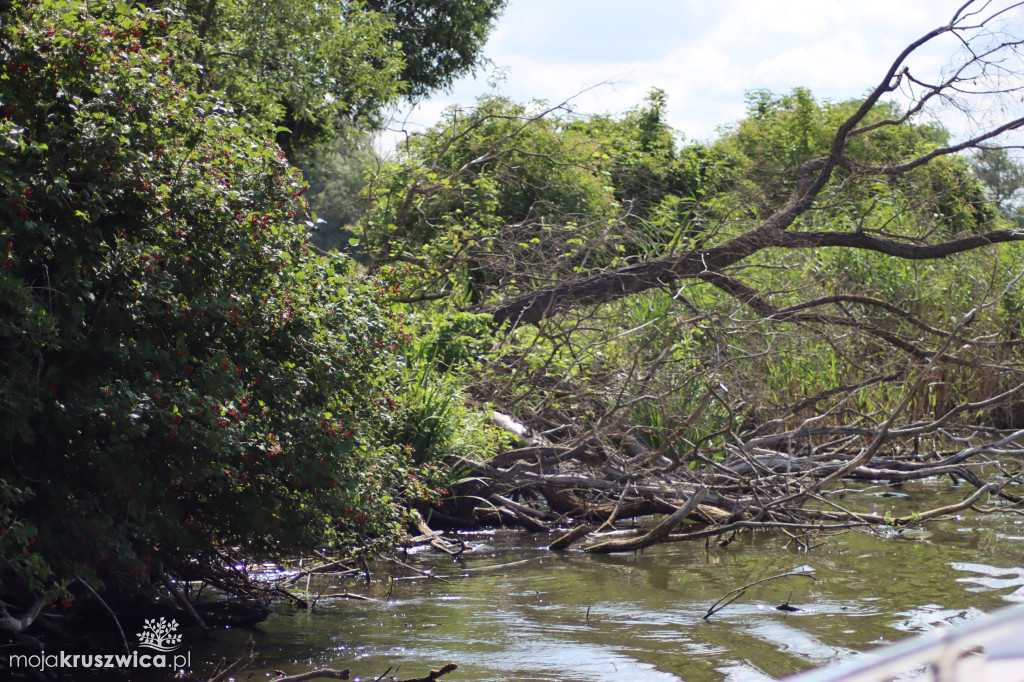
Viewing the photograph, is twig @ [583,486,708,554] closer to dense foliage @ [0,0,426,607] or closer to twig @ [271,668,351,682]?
dense foliage @ [0,0,426,607]

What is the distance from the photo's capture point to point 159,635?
16.1 ft

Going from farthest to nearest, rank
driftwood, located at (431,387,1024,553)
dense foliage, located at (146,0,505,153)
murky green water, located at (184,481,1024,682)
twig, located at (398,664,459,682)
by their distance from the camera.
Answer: dense foliage, located at (146,0,505,153) < driftwood, located at (431,387,1024,553) < murky green water, located at (184,481,1024,682) < twig, located at (398,664,459,682)

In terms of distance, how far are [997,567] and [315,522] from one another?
4.60m

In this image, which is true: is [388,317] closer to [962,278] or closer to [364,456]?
[364,456]

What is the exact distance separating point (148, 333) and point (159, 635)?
164 centimetres

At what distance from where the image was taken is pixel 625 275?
369 inches

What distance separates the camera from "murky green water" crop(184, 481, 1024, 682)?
4.68 meters

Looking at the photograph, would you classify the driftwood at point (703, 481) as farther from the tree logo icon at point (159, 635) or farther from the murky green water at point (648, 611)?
the tree logo icon at point (159, 635)

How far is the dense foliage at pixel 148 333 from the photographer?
13.1ft

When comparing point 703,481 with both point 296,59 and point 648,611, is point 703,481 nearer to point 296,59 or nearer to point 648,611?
point 648,611

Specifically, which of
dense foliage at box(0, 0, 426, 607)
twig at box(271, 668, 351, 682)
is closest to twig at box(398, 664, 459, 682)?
twig at box(271, 668, 351, 682)

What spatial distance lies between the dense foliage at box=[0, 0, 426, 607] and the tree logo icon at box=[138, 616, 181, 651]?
12.0 inches

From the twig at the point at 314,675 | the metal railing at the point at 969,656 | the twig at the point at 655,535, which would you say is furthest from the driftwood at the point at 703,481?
the metal railing at the point at 969,656

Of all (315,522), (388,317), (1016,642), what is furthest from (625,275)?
(1016,642)
